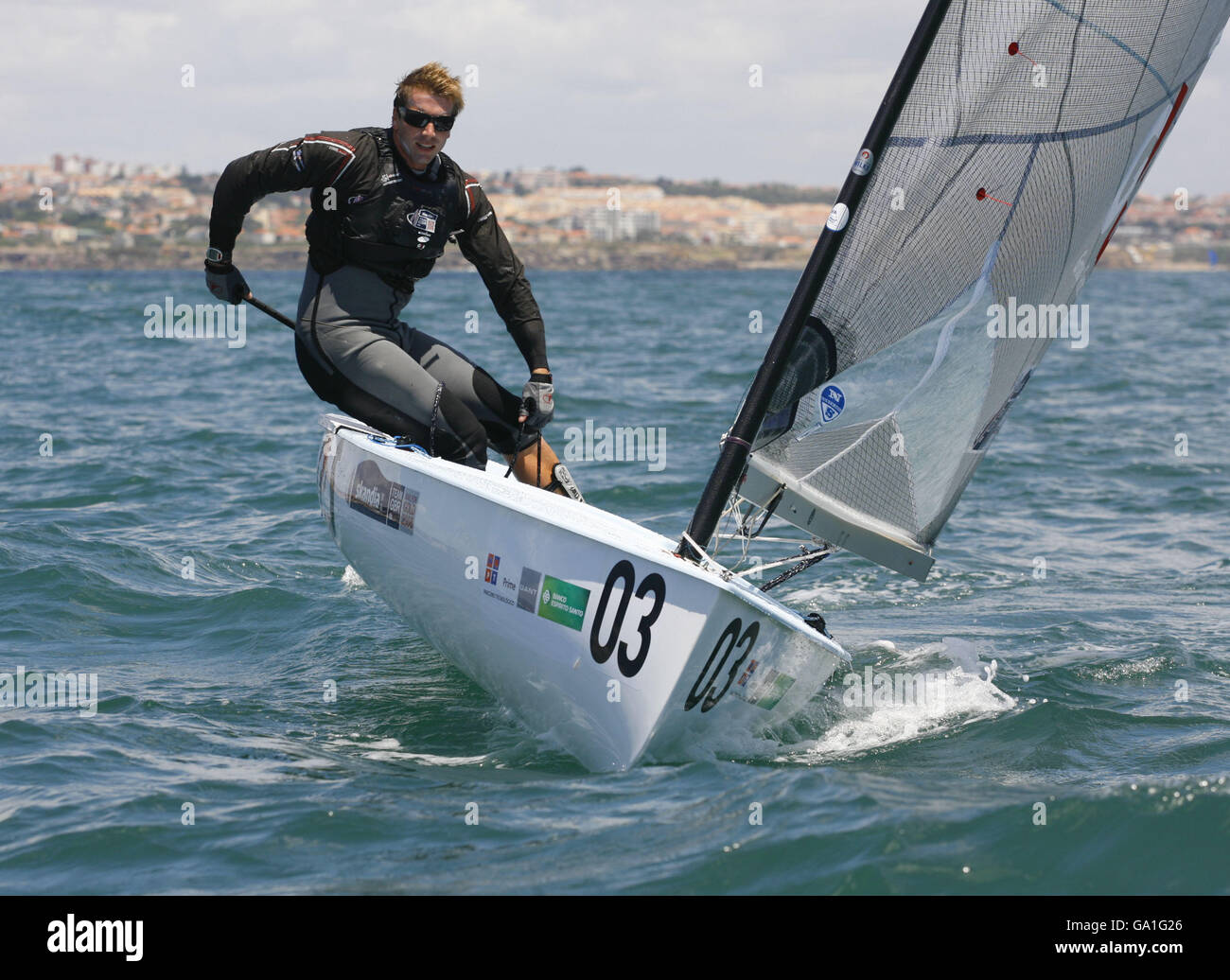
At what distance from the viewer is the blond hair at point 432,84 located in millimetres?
4281

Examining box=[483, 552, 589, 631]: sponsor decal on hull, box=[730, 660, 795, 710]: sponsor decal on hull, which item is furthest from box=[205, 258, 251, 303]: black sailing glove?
box=[730, 660, 795, 710]: sponsor decal on hull

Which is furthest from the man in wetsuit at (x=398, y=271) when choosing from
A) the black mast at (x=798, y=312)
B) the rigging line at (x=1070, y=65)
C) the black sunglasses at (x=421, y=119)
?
the rigging line at (x=1070, y=65)

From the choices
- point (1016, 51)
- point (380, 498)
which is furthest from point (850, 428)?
point (380, 498)

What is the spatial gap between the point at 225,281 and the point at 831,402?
2.01 m

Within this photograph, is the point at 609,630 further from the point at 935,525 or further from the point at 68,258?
the point at 68,258

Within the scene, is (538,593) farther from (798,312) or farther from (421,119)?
(421,119)

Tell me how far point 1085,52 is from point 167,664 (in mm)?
3779

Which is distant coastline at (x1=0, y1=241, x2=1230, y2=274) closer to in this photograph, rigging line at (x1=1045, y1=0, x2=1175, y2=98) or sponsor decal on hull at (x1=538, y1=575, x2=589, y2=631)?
rigging line at (x1=1045, y1=0, x2=1175, y2=98)

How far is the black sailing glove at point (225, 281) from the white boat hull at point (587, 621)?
71cm

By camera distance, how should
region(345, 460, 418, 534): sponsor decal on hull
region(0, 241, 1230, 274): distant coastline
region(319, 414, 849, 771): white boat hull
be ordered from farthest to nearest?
region(0, 241, 1230, 274): distant coastline, region(345, 460, 418, 534): sponsor decal on hull, region(319, 414, 849, 771): white boat hull
